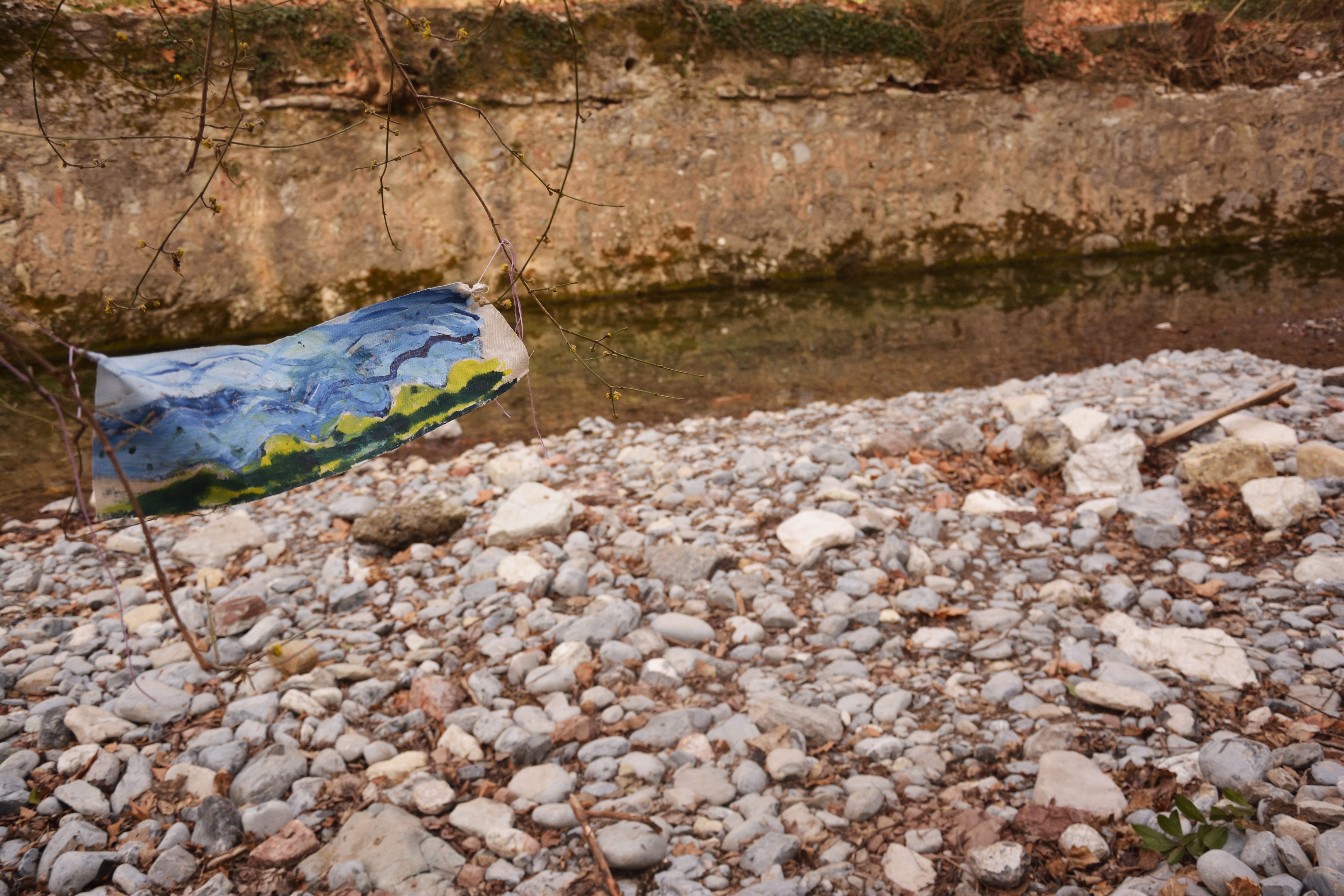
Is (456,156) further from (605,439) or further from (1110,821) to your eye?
(1110,821)

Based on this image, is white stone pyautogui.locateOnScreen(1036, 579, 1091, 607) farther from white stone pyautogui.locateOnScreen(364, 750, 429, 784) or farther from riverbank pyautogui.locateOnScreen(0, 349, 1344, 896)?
white stone pyautogui.locateOnScreen(364, 750, 429, 784)

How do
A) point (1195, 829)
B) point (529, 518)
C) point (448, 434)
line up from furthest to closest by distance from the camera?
point (448, 434) < point (529, 518) < point (1195, 829)

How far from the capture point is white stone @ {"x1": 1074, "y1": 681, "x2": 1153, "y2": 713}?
1936 mm

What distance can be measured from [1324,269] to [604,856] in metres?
9.06

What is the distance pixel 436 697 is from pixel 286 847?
20.5 inches

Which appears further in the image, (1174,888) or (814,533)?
(814,533)

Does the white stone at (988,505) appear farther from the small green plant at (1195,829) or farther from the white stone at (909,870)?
the white stone at (909,870)

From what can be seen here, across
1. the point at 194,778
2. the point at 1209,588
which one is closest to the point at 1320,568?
the point at 1209,588

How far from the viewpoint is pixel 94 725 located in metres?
1.98

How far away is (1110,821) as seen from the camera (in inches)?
63.8

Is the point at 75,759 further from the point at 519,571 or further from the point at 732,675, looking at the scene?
the point at 732,675

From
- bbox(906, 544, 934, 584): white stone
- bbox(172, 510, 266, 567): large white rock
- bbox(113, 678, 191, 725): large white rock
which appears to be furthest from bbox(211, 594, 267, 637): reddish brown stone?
bbox(906, 544, 934, 584): white stone

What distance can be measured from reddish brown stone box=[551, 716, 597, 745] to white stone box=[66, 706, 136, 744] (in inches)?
44.1

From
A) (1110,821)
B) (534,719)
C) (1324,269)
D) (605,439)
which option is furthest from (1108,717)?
(1324,269)
